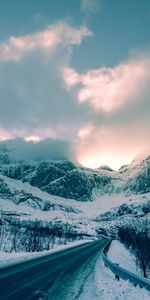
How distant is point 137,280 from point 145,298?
70.8 inches

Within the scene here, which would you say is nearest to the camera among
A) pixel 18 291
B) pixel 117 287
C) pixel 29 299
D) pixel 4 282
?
pixel 29 299

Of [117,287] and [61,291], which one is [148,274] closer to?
[117,287]

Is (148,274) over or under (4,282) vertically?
under

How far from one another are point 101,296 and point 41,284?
2.57m

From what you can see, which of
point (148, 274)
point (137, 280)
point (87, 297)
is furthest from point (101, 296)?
point (148, 274)

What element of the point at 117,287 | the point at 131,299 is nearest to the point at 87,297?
the point at 131,299

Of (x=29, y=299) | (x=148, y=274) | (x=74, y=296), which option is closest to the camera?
(x=29, y=299)

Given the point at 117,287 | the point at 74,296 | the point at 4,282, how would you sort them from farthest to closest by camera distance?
the point at 117,287, the point at 4,282, the point at 74,296

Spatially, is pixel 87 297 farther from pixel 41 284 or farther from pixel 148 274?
pixel 148 274

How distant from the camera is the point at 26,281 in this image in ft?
47.6

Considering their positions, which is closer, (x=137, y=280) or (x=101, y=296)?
(x=101, y=296)

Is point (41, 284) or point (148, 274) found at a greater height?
point (41, 284)

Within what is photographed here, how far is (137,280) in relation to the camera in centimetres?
1417

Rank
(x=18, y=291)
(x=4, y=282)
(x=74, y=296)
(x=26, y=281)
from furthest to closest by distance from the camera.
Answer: (x=26, y=281), (x=4, y=282), (x=74, y=296), (x=18, y=291)
